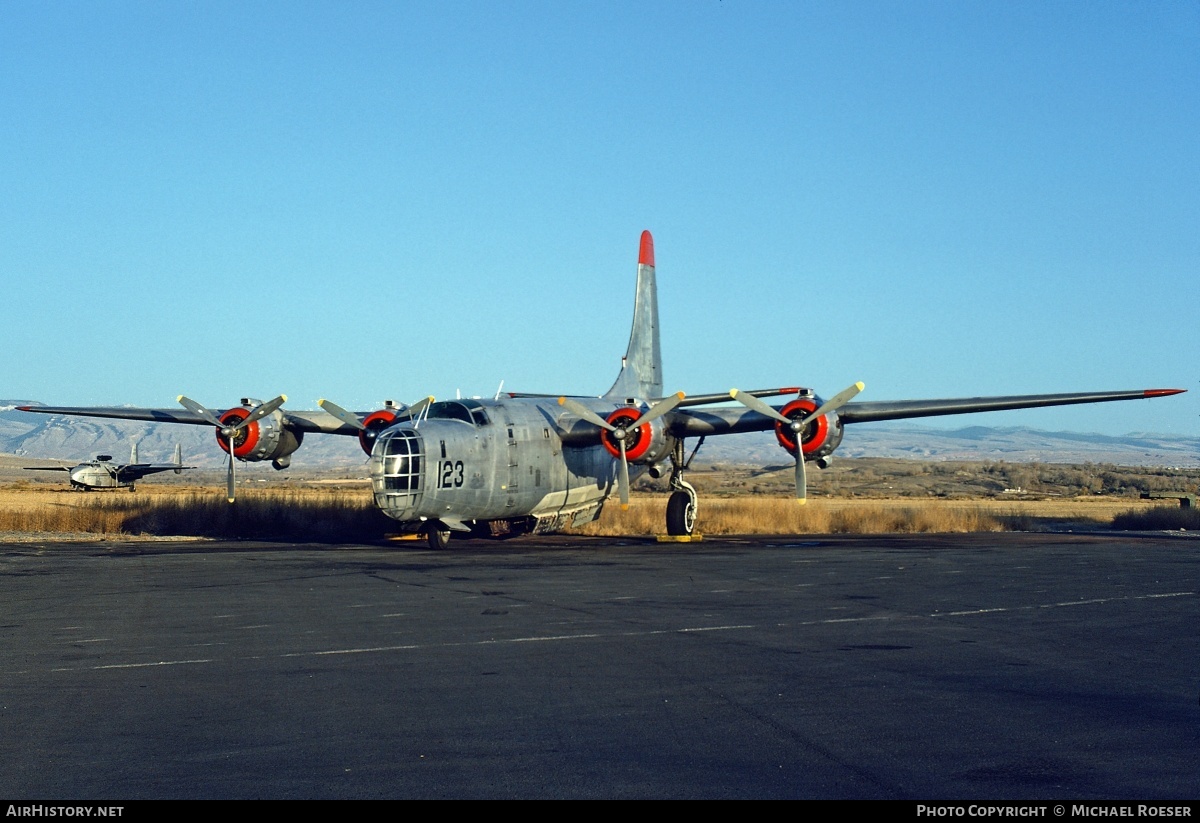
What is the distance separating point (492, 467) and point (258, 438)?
8462 mm

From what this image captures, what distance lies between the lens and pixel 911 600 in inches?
719

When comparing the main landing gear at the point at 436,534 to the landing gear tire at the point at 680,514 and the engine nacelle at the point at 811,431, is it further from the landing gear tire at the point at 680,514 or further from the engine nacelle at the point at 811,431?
the engine nacelle at the point at 811,431

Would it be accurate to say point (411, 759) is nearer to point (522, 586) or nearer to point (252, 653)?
point (252, 653)

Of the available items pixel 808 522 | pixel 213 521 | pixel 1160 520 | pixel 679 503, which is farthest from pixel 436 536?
pixel 1160 520

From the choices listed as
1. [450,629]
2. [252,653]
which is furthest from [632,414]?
[252,653]

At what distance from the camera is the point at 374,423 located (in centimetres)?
3494

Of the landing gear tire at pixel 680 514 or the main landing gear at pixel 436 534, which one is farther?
the landing gear tire at pixel 680 514

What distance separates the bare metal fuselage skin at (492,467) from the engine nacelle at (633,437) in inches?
10.2

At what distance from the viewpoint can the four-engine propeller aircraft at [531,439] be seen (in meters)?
28.2

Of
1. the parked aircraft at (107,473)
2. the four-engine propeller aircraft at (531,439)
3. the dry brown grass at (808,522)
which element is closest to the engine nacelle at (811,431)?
the four-engine propeller aircraft at (531,439)

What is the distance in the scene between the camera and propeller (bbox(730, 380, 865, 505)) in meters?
30.8

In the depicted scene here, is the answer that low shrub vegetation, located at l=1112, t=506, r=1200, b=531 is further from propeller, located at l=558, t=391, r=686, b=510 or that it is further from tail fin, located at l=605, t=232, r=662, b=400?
propeller, located at l=558, t=391, r=686, b=510

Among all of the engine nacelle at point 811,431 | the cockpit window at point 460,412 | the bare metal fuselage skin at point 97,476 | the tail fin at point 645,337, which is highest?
the tail fin at point 645,337
